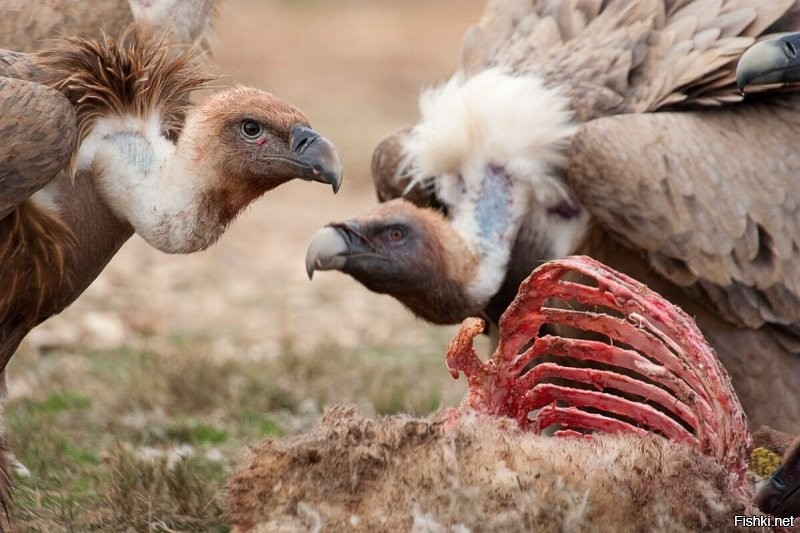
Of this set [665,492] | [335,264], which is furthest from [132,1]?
[665,492]

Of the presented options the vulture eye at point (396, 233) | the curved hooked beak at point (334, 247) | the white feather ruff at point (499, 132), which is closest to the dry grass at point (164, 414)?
the curved hooked beak at point (334, 247)

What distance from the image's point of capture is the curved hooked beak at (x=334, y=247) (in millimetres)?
5445

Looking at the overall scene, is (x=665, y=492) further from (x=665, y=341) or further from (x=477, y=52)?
(x=477, y=52)

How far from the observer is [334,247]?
5.49 m

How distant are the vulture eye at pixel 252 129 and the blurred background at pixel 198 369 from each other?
0.43m

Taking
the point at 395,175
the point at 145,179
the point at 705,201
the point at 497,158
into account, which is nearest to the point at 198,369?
A: the point at 395,175

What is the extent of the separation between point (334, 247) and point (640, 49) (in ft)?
4.96

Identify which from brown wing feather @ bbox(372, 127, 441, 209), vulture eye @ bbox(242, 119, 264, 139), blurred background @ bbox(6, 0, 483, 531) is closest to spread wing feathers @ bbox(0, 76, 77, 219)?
vulture eye @ bbox(242, 119, 264, 139)

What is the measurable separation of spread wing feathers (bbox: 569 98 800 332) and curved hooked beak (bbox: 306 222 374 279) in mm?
894

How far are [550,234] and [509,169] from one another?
0.32 m

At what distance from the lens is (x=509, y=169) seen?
5715 mm

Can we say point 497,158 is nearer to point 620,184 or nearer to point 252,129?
point 620,184

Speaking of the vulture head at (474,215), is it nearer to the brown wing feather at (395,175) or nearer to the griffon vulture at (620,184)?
the griffon vulture at (620,184)

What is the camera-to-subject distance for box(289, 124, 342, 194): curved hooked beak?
4531mm
